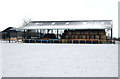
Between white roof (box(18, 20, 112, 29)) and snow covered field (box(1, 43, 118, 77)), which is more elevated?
white roof (box(18, 20, 112, 29))

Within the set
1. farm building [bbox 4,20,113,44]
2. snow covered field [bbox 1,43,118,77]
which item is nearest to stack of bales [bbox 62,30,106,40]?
farm building [bbox 4,20,113,44]

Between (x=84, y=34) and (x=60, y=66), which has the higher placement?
(x=84, y=34)

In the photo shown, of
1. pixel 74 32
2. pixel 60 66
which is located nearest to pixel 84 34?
pixel 74 32

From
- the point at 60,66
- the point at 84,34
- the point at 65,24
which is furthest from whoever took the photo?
the point at 65,24

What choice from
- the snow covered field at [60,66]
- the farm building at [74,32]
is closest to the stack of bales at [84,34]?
the farm building at [74,32]

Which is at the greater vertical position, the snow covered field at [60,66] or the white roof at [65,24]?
the white roof at [65,24]

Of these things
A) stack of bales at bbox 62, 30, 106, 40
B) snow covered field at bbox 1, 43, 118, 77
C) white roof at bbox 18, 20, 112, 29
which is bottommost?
snow covered field at bbox 1, 43, 118, 77

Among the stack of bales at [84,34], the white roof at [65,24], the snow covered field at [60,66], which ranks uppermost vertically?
the white roof at [65,24]

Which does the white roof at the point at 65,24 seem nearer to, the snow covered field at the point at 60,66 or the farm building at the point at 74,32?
the farm building at the point at 74,32

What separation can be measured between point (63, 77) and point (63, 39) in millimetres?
21504

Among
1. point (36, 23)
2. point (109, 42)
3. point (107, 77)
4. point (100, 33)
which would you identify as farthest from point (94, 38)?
point (107, 77)

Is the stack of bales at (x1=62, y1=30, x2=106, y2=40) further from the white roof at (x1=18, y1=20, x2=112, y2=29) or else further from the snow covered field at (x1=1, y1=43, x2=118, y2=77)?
the snow covered field at (x1=1, y1=43, x2=118, y2=77)

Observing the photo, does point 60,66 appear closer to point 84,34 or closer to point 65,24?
point 84,34

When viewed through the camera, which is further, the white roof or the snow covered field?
the white roof
